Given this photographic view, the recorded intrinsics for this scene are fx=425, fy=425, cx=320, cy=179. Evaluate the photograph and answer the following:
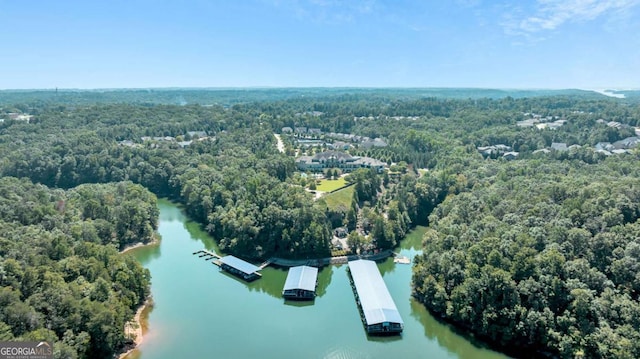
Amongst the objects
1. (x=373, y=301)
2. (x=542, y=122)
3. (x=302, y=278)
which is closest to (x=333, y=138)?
(x=542, y=122)

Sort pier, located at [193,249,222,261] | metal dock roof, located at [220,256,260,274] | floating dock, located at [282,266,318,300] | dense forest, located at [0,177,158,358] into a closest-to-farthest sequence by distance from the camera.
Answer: dense forest, located at [0,177,158,358], floating dock, located at [282,266,318,300], metal dock roof, located at [220,256,260,274], pier, located at [193,249,222,261]

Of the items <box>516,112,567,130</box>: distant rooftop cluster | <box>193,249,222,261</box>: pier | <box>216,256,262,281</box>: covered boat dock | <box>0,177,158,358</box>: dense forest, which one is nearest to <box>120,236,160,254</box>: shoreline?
<box>0,177,158,358</box>: dense forest

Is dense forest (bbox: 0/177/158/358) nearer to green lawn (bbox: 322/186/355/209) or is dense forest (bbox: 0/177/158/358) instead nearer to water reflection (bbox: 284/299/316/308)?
water reflection (bbox: 284/299/316/308)

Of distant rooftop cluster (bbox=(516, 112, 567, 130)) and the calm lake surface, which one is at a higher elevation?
distant rooftop cluster (bbox=(516, 112, 567, 130))

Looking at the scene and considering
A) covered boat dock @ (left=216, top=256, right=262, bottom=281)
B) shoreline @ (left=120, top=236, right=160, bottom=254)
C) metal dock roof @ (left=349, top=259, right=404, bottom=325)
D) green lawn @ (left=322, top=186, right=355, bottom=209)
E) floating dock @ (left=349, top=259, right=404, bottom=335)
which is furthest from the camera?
green lawn @ (left=322, top=186, right=355, bottom=209)

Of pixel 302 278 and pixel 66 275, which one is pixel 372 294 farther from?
pixel 66 275

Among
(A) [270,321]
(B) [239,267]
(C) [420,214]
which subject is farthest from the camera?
(C) [420,214]

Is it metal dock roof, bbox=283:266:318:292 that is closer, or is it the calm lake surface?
the calm lake surface
